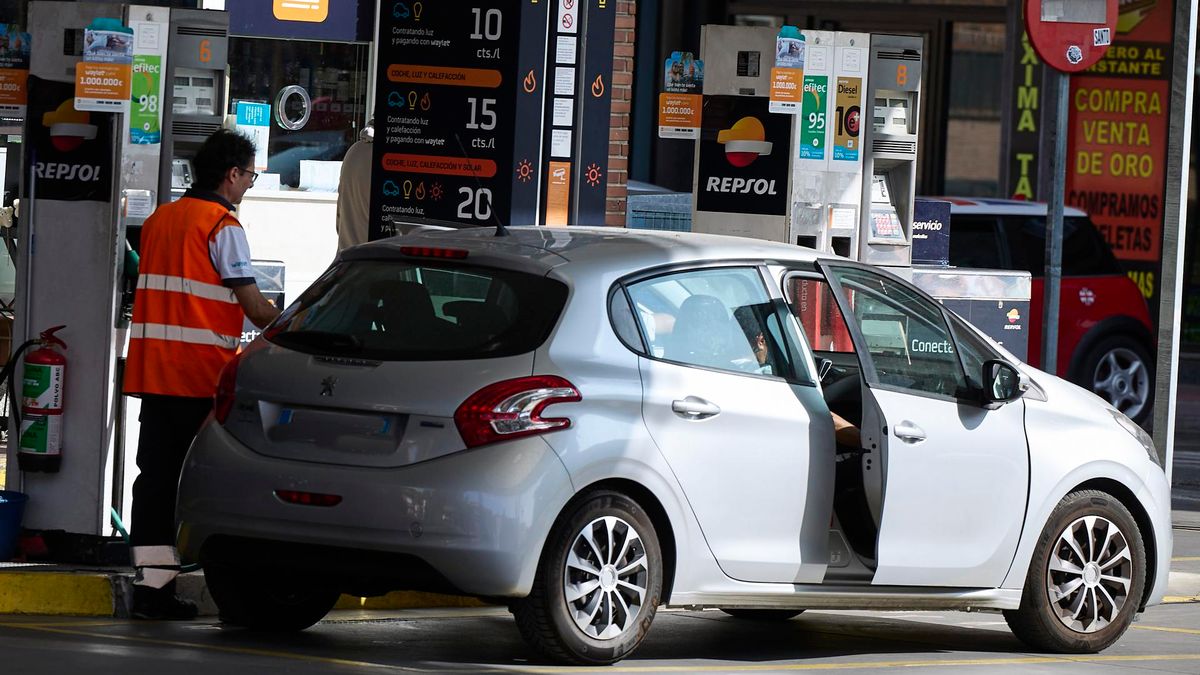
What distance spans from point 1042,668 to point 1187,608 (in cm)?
250

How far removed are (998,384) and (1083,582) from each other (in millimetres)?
1006

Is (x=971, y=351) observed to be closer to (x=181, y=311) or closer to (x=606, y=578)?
(x=606, y=578)

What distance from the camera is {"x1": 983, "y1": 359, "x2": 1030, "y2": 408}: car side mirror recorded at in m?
8.21

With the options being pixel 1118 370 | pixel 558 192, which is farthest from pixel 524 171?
pixel 1118 370

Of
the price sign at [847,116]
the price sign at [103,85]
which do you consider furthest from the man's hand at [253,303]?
the price sign at [847,116]

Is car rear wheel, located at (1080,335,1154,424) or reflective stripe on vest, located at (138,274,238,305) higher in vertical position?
reflective stripe on vest, located at (138,274,238,305)

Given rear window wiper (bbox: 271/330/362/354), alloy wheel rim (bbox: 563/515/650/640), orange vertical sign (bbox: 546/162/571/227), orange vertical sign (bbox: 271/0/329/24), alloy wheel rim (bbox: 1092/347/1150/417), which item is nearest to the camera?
alloy wheel rim (bbox: 563/515/650/640)

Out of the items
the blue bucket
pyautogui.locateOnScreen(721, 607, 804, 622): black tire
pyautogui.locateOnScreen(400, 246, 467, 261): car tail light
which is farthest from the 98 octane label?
pyautogui.locateOnScreen(721, 607, 804, 622): black tire

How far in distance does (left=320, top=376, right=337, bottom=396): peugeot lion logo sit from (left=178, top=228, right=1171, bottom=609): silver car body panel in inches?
0.8

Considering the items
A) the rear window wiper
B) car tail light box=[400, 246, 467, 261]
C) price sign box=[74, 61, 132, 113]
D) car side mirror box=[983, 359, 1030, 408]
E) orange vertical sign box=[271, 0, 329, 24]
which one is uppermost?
orange vertical sign box=[271, 0, 329, 24]

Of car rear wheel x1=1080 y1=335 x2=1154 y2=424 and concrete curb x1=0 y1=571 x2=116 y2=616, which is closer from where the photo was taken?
concrete curb x1=0 y1=571 x2=116 y2=616

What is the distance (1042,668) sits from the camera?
819 centimetres

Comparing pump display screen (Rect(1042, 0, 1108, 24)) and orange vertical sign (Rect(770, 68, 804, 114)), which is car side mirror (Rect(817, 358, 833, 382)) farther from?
pump display screen (Rect(1042, 0, 1108, 24))

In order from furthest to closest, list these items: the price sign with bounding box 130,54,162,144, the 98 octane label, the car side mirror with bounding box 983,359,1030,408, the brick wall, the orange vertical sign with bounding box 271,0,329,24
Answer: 1. the orange vertical sign with bounding box 271,0,329,24
2. the brick wall
3. the price sign with bounding box 130,54,162,144
4. the 98 octane label
5. the car side mirror with bounding box 983,359,1030,408
